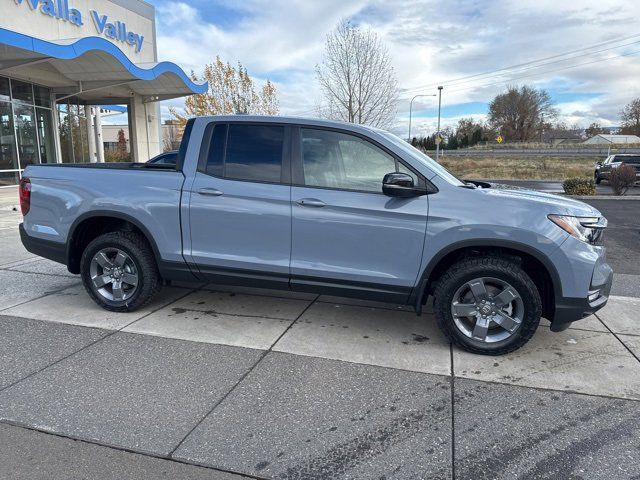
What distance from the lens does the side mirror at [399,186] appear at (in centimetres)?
367

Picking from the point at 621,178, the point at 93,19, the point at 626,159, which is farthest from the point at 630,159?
the point at 93,19

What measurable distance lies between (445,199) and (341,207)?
0.83 meters

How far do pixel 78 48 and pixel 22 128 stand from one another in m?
5.24

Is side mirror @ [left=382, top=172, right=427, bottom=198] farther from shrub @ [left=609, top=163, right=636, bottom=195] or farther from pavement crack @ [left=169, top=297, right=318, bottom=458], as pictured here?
shrub @ [left=609, top=163, right=636, bottom=195]

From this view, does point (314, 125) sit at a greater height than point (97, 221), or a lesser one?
greater

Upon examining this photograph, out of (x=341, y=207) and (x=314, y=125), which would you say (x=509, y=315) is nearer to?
(x=341, y=207)

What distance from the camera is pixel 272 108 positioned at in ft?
97.8

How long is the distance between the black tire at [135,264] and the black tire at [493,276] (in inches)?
106

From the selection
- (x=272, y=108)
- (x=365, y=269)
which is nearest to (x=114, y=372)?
(x=365, y=269)

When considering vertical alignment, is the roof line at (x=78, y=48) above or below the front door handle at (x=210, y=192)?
above

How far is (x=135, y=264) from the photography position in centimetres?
459

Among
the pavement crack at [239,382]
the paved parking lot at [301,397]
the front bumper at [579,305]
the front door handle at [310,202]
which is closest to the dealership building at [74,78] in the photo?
the paved parking lot at [301,397]

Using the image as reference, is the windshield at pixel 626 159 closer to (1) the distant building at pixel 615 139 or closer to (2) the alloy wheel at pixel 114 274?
(2) the alloy wheel at pixel 114 274

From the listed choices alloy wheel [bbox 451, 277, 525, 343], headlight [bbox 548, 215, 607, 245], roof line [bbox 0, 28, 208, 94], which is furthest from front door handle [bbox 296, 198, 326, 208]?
roof line [bbox 0, 28, 208, 94]
